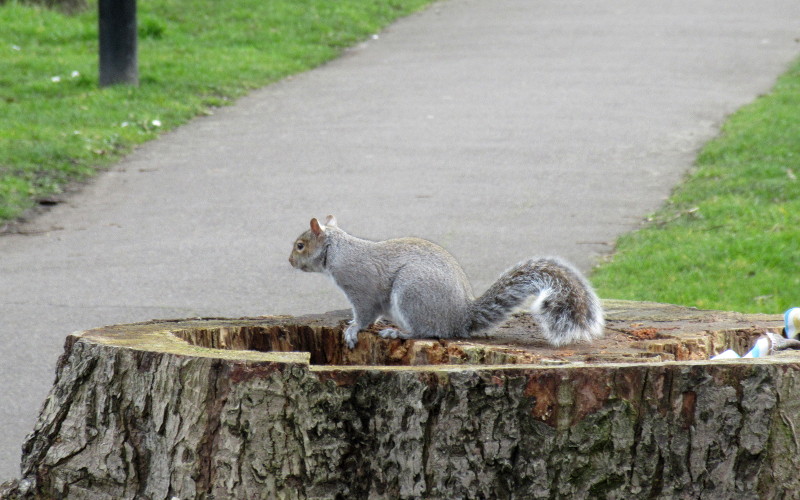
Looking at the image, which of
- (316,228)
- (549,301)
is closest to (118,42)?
(316,228)

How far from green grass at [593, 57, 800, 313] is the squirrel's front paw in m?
2.17

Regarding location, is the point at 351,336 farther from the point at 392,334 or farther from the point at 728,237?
the point at 728,237

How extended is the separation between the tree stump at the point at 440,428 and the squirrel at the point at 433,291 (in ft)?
1.24

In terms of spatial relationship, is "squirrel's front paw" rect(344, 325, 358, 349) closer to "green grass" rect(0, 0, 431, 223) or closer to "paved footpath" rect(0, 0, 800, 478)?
"paved footpath" rect(0, 0, 800, 478)

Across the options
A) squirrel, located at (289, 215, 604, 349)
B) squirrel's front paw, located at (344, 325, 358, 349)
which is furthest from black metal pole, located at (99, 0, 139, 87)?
squirrel's front paw, located at (344, 325, 358, 349)

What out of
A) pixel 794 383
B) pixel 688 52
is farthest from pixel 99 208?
pixel 688 52

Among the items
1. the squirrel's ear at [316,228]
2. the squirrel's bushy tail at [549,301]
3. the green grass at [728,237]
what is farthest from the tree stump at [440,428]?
the green grass at [728,237]

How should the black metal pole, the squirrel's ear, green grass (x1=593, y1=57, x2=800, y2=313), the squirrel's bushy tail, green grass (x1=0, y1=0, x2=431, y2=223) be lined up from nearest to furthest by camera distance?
the squirrel's bushy tail → the squirrel's ear → green grass (x1=593, y1=57, x2=800, y2=313) → green grass (x1=0, y1=0, x2=431, y2=223) → the black metal pole

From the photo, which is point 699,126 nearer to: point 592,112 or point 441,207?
point 592,112

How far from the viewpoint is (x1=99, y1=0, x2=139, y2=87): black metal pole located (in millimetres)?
9305

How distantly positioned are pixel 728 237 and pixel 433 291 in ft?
11.1

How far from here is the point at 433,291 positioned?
3.01 meters

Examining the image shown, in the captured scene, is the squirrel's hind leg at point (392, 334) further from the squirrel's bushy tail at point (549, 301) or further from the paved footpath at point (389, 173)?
the paved footpath at point (389, 173)

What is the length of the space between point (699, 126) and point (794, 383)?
22.7 feet
